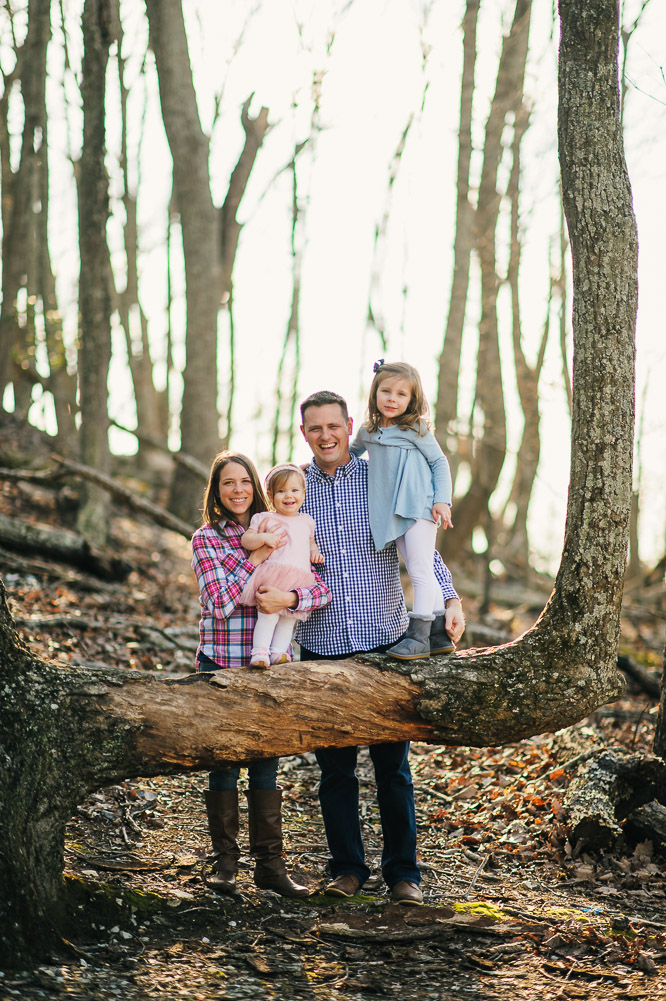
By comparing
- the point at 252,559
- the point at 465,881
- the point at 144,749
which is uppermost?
the point at 252,559

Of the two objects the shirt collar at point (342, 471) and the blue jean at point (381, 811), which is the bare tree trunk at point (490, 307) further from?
the blue jean at point (381, 811)

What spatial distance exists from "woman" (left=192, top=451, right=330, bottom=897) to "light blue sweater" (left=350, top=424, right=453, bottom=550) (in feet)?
1.63

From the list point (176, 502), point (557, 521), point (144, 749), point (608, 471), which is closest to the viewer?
point (144, 749)

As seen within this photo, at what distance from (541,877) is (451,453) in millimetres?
10679

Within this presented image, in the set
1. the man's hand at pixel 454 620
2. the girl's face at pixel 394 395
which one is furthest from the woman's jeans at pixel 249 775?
the girl's face at pixel 394 395

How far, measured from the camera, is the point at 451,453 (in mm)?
15242

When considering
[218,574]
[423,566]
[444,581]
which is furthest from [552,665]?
[218,574]

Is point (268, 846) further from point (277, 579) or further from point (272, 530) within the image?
point (272, 530)

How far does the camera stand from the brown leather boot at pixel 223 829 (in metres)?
4.50

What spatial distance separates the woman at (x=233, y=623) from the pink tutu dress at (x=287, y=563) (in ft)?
0.15

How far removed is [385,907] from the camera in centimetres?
445

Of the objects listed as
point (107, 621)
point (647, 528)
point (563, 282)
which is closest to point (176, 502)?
point (107, 621)

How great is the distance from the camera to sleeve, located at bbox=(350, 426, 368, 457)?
485cm

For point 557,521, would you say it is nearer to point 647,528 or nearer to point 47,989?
point 647,528
